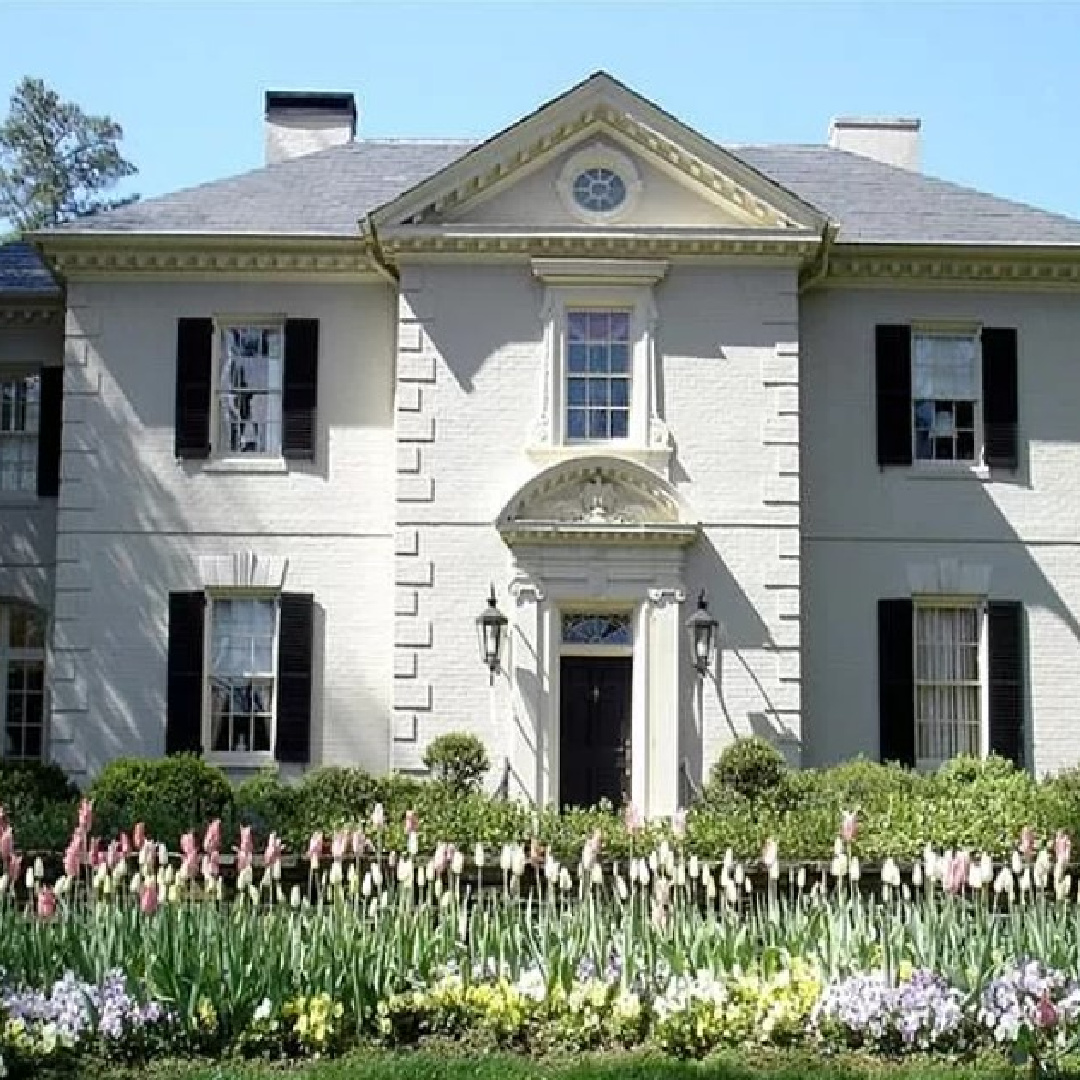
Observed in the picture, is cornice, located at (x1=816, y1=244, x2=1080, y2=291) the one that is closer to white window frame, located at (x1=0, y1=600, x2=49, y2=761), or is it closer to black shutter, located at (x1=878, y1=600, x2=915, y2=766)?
black shutter, located at (x1=878, y1=600, x2=915, y2=766)

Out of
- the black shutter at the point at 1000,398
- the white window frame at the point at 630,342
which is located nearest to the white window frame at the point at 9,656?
the white window frame at the point at 630,342

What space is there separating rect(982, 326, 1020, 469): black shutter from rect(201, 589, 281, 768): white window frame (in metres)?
9.13

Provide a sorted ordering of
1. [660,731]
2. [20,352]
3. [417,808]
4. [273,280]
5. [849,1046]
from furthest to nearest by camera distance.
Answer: [20,352], [273,280], [660,731], [417,808], [849,1046]

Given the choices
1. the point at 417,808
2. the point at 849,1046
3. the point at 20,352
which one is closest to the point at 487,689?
the point at 417,808

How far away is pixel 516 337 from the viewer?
2150 centimetres

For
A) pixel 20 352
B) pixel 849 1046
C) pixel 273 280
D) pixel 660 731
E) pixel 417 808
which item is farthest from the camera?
pixel 20 352

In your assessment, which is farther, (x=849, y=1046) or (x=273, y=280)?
(x=273, y=280)

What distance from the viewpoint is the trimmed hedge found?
1595 cm

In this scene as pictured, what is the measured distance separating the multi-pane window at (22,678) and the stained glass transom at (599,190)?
30.3 ft

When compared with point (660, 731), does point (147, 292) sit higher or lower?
higher

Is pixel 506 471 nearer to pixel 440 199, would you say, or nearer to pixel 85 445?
pixel 440 199

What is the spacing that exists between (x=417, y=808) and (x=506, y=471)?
5.36 meters

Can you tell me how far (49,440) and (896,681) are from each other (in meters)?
11.3

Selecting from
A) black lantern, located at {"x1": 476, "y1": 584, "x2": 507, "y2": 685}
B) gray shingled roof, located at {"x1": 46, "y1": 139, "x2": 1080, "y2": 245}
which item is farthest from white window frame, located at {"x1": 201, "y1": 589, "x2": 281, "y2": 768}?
gray shingled roof, located at {"x1": 46, "y1": 139, "x2": 1080, "y2": 245}
